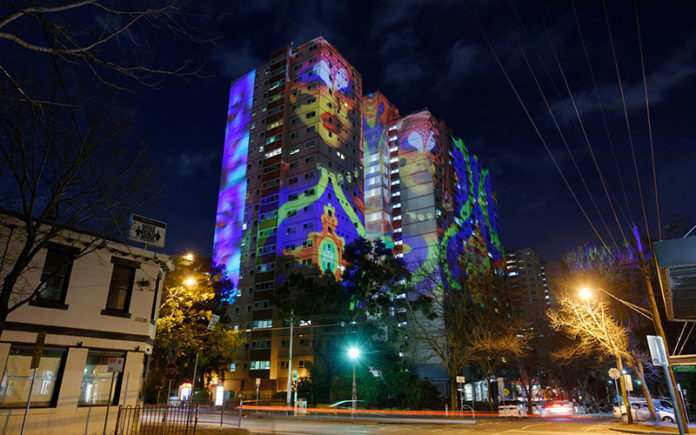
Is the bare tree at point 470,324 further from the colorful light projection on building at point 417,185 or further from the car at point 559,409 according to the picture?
the colorful light projection on building at point 417,185

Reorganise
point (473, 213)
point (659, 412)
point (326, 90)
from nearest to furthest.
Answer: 1. point (659, 412)
2. point (326, 90)
3. point (473, 213)

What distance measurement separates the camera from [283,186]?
3477 inches

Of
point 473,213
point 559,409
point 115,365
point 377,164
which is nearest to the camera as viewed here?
point 115,365

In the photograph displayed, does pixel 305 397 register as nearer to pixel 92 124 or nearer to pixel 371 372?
pixel 371 372

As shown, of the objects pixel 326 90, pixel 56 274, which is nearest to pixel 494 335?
pixel 56 274

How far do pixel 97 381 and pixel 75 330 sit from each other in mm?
2301

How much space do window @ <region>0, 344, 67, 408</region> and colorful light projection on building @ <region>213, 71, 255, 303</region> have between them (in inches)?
2692

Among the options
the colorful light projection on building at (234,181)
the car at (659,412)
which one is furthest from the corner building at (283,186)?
→ the car at (659,412)

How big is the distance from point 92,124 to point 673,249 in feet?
60.3

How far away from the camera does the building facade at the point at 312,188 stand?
79.7m

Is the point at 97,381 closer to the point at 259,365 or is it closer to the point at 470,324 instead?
the point at 470,324

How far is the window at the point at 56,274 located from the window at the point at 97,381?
2633 mm

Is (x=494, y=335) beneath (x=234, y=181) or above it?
beneath

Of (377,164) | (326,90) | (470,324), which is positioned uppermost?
(326,90)
